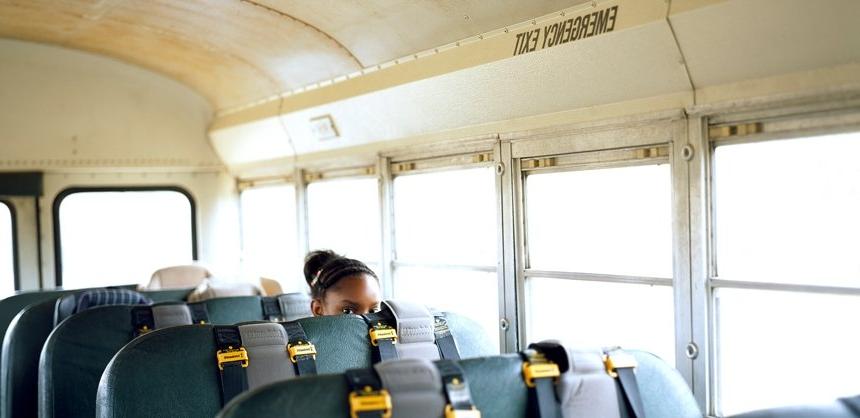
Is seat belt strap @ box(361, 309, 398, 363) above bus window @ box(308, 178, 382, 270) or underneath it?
underneath

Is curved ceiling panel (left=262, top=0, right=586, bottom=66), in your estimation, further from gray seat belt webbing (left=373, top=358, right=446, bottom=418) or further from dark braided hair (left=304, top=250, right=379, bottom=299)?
gray seat belt webbing (left=373, top=358, right=446, bottom=418)

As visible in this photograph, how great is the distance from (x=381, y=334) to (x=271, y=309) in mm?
1651

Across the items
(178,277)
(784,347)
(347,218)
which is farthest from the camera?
(178,277)

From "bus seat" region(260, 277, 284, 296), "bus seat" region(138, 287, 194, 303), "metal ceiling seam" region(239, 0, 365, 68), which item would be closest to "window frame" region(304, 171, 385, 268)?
"bus seat" region(260, 277, 284, 296)

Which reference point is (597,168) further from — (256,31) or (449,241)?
(256,31)

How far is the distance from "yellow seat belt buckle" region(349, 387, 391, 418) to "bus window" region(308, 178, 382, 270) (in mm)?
4253

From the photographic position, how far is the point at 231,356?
9.36 ft

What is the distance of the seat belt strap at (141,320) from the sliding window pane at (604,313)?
2.06 metres

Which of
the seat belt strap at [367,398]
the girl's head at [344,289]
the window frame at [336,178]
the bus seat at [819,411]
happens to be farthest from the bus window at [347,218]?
the bus seat at [819,411]

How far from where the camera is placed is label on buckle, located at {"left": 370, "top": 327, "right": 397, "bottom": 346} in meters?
3.18

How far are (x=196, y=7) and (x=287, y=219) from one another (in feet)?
8.88

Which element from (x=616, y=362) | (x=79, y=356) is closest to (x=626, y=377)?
(x=616, y=362)

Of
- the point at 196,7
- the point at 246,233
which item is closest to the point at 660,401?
the point at 196,7

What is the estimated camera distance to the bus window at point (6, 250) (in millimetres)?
7570
